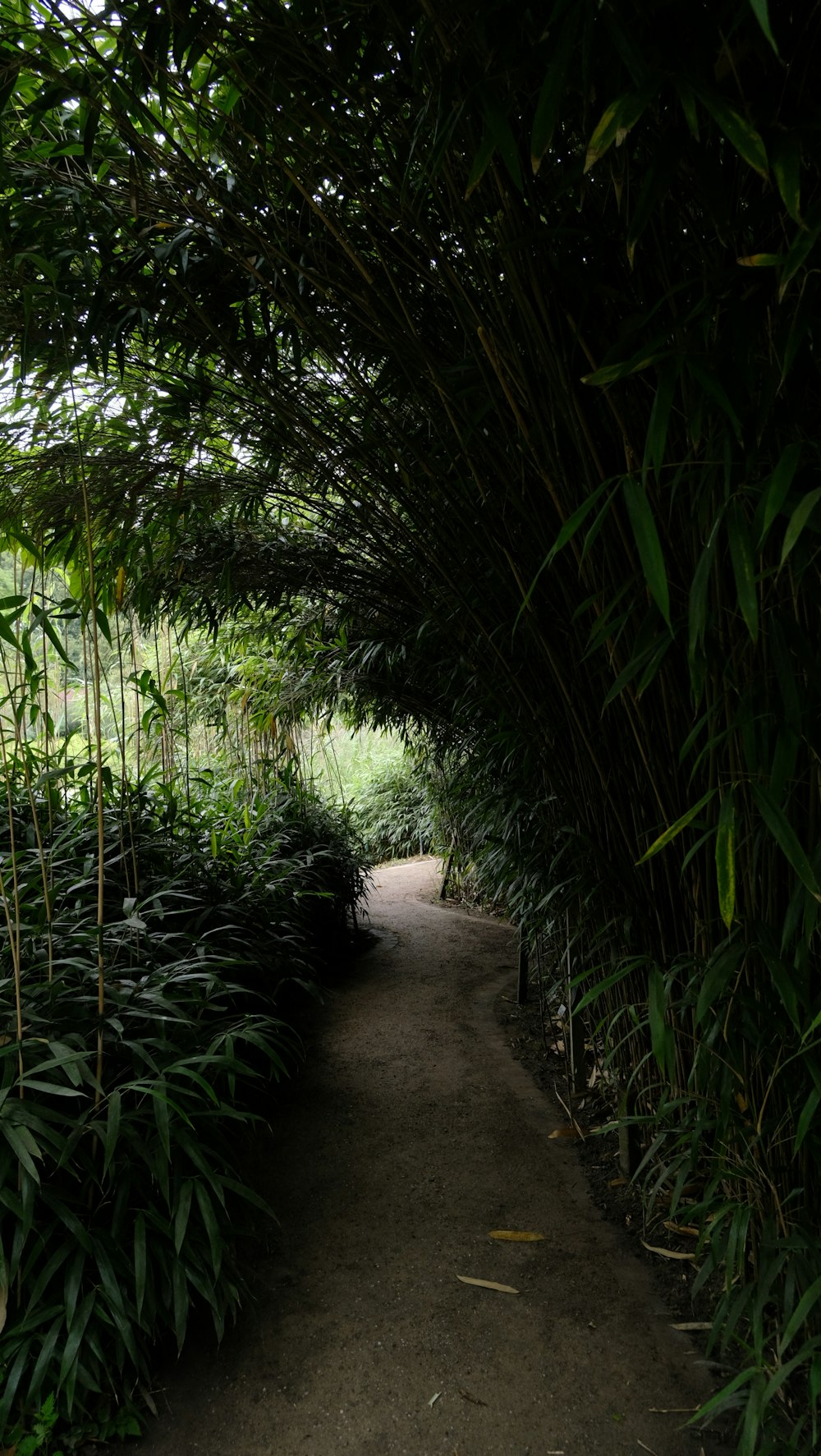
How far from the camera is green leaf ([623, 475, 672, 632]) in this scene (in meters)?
0.89

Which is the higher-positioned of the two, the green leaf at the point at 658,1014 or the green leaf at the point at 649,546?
the green leaf at the point at 649,546

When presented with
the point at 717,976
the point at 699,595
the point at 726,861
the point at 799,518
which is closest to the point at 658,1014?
the point at 717,976

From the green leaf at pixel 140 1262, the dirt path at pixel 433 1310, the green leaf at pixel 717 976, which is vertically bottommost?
the dirt path at pixel 433 1310

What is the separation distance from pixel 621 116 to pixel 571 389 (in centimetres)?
52

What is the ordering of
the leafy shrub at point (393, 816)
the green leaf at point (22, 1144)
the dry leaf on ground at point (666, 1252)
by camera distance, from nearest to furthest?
the green leaf at point (22, 1144)
the dry leaf on ground at point (666, 1252)
the leafy shrub at point (393, 816)

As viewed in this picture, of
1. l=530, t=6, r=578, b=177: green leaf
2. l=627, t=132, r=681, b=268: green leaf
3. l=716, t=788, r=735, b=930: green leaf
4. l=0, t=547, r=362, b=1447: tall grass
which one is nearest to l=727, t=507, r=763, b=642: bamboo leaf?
l=716, t=788, r=735, b=930: green leaf

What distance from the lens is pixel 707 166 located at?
3.04 feet

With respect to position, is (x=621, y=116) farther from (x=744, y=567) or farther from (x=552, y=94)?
(x=744, y=567)

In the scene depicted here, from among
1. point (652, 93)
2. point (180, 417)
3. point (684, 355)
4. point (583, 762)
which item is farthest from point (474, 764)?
point (652, 93)

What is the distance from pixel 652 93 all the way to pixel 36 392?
1.63m

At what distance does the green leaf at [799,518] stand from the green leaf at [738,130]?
301mm

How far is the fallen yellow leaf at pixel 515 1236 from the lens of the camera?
1857mm

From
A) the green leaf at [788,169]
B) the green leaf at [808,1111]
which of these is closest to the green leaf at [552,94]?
the green leaf at [788,169]

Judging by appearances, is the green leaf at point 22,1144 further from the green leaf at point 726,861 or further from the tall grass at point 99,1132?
the green leaf at point 726,861
